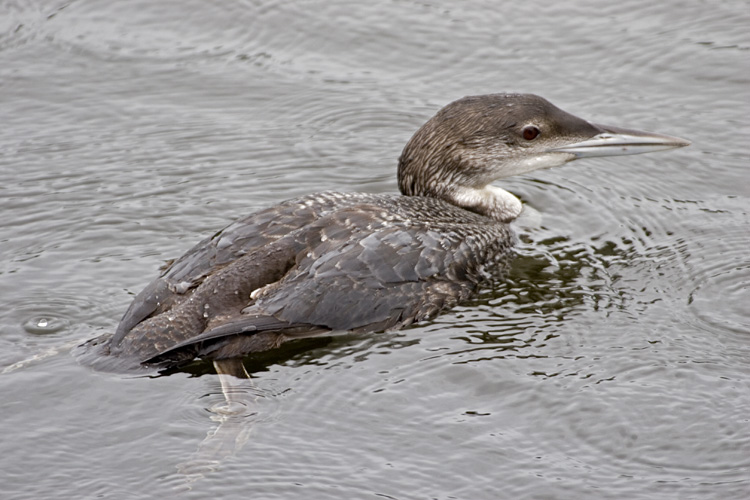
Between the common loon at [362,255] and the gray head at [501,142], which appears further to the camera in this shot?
the gray head at [501,142]

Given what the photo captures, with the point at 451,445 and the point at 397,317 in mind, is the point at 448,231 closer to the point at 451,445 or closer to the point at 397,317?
the point at 397,317

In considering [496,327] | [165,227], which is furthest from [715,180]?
[165,227]

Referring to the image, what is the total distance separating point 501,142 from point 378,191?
3.63ft

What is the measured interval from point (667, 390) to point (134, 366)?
2.74m

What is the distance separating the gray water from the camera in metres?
5.38

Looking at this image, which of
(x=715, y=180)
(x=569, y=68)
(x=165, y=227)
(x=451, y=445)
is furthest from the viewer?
(x=569, y=68)

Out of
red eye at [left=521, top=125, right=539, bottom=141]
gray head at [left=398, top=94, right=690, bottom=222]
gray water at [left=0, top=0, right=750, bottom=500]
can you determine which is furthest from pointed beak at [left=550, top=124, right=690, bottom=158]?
gray water at [left=0, top=0, right=750, bottom=500]

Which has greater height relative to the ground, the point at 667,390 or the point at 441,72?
the point at 441,72

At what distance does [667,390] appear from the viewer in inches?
231

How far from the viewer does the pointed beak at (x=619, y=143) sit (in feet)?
24.1

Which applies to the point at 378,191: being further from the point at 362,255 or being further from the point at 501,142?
the point at 362,255

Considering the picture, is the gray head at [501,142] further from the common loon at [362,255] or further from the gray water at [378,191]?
the gray water at [378,191]

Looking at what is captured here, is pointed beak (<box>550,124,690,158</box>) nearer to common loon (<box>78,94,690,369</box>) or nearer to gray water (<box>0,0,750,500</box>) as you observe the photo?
common loon (<box>78,94,690,369</box>)

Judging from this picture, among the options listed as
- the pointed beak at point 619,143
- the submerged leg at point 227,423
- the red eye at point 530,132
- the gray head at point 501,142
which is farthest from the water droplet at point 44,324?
the pointed beak at point 619,143
